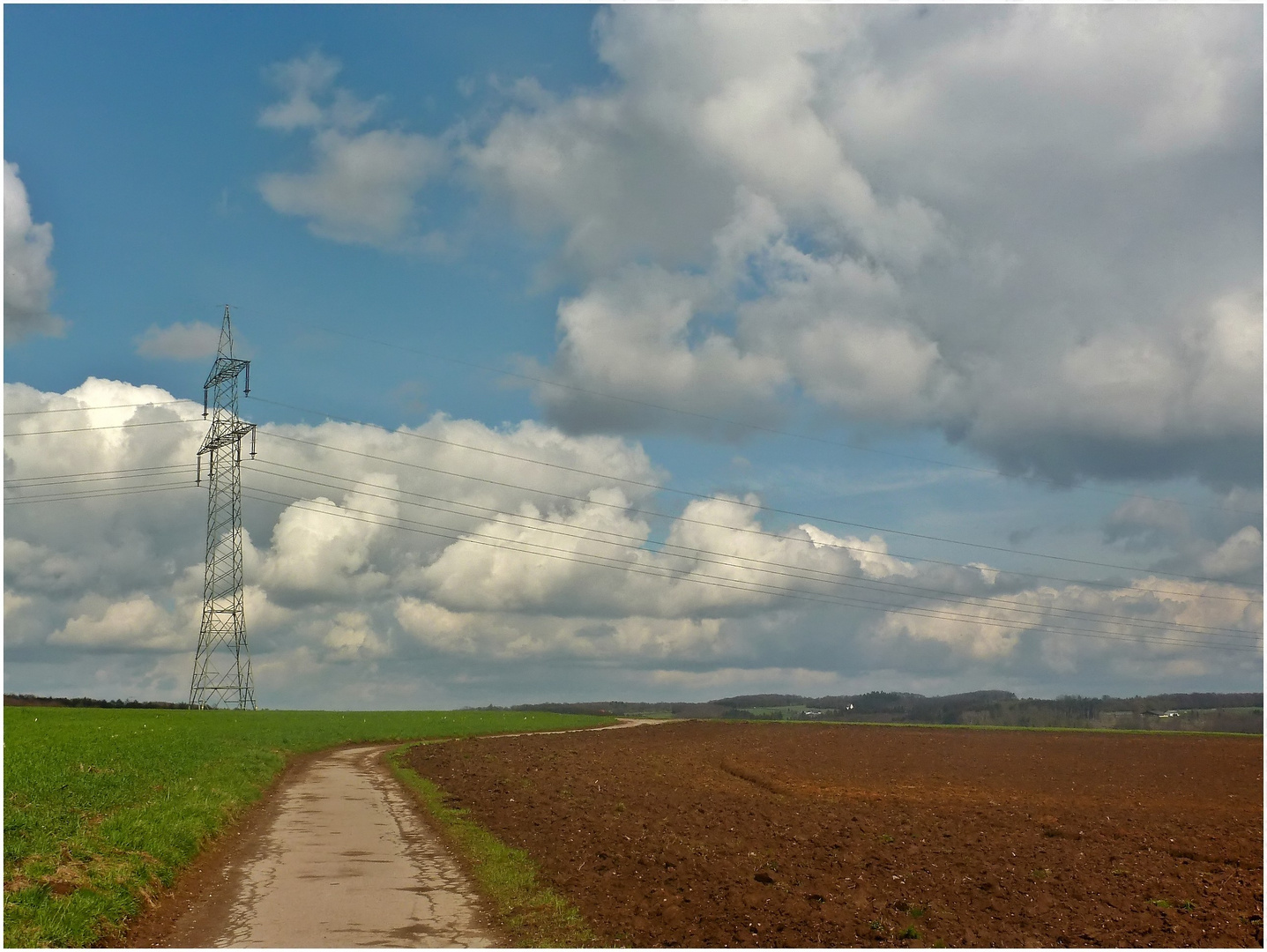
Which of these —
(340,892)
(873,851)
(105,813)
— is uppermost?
(105,813)

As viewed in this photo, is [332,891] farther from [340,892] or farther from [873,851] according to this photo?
[873,851]

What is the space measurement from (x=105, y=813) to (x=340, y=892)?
8409 mm

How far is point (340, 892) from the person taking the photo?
50.0 ft

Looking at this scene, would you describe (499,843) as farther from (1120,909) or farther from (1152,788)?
(1152,788)

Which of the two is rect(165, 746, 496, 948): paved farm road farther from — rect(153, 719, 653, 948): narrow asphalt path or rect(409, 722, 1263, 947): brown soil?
rect(409, 722, 1263, 947): brown soil

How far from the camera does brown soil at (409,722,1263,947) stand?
13.3 metres

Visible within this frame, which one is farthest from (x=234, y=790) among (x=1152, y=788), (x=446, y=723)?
(x=446, y=723)

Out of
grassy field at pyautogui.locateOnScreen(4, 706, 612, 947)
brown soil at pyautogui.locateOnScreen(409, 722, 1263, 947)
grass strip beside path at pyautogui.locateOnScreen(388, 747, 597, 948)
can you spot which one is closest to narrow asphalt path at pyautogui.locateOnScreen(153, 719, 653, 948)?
grass strip beside path at pyautogui.locateOnScreen(388, 747, 597, 948)

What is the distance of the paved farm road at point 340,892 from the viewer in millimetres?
12727

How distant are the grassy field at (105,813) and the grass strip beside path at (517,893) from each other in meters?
5.23

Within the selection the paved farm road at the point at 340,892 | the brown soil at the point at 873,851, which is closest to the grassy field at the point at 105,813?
the paved farm road at the point at 340,892

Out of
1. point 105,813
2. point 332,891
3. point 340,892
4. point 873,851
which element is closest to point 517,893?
point 340,892

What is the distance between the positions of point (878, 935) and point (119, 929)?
10301 millimetres

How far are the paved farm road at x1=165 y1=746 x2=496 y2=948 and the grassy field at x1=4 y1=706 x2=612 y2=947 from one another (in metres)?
1.11
